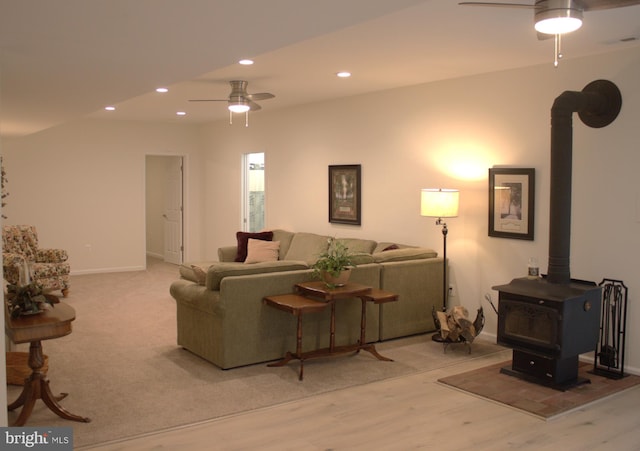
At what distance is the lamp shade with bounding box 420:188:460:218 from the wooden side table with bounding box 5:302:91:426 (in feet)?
10.8

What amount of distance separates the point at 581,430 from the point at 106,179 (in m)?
8.33

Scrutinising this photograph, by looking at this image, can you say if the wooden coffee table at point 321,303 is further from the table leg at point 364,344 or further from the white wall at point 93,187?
the white wall at point 93,187

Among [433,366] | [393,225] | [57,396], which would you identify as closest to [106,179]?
[393,225]

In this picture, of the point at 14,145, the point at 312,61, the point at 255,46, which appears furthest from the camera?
the point at 14,145

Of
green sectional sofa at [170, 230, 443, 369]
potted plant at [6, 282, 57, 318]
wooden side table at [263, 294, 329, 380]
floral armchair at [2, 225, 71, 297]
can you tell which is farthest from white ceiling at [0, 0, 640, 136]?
wooden side table at [263, 294, 329, 380]

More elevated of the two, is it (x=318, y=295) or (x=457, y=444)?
(x=318, y=295)

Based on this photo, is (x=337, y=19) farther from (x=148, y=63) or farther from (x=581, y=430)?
(x=581, y=430)

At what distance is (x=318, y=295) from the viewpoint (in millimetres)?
4797

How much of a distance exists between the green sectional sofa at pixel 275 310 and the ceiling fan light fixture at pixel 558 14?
291 centimetres

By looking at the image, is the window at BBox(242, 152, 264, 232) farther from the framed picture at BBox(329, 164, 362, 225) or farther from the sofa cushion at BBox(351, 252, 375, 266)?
the sofa cushion at BBox(351, 252, 375, 266)

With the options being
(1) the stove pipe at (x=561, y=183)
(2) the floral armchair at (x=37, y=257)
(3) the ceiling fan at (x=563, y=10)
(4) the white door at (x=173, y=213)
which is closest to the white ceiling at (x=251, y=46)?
(1) the stove pipe at (x=561, y=183)

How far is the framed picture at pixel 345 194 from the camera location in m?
7.28

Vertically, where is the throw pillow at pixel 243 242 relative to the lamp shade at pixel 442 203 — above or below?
below

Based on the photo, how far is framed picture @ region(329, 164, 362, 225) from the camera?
23.9ft
